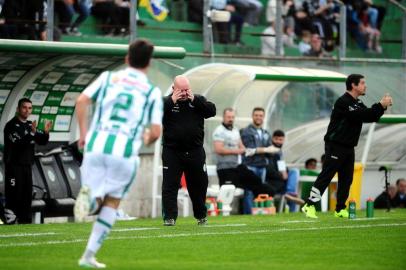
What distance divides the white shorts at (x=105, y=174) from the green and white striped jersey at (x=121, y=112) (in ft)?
0.19

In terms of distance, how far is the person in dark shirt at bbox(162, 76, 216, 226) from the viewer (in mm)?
14555

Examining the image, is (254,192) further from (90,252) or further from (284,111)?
(90,252)

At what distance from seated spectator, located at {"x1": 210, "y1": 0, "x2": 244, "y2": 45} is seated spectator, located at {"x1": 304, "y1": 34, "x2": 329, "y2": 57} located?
189 cm

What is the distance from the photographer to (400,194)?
2359cm

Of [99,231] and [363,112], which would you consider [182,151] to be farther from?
[99,231]

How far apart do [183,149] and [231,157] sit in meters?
6.23

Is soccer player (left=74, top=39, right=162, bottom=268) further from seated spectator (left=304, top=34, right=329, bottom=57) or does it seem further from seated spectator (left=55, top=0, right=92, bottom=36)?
seated spectator (left=304, top=34, right=329, bottom=57)

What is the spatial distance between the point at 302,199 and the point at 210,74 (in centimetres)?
331

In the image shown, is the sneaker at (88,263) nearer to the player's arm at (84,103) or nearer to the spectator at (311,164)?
the player's arm at (84,103)

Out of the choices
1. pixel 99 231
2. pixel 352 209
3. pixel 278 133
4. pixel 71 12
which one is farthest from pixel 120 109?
pixel 278 133

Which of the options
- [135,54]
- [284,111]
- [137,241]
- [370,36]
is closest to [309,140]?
[284,111]

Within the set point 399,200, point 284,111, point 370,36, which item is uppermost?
point 370,36

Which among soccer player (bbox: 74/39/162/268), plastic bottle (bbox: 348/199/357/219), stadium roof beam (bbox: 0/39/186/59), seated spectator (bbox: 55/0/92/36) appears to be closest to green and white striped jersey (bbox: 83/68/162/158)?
soccer player (bbox: 74/39/162/268)

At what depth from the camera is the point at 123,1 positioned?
21.0m
